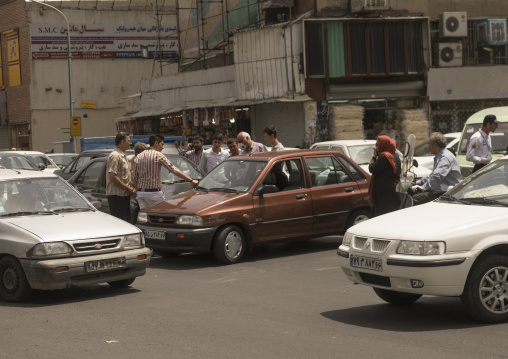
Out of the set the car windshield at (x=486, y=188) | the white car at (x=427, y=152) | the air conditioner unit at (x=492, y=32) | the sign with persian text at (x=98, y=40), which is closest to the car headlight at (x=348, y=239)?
the car windshield at (x=486, y=188)

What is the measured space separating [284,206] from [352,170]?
158 cm

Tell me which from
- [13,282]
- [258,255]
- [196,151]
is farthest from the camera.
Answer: [196,151]

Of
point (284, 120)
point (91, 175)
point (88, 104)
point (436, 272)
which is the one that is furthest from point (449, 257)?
point (88, 104)

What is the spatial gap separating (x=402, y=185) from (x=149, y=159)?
152 inches

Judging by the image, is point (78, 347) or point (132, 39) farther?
point (132, 39)

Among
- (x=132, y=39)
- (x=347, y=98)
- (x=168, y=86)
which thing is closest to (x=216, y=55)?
(x=168, y=86)

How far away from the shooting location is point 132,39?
5128 cm

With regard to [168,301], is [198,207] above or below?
above

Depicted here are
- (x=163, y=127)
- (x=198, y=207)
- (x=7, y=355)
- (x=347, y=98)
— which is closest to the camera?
(x=7, y=355)

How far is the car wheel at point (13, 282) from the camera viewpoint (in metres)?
8.91

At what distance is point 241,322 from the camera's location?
7.69 m

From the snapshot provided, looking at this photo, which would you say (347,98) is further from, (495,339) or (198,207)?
(495,339)

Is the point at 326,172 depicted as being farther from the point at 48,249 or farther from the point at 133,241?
the point at 48,249

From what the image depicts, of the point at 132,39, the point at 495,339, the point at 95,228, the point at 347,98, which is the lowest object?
the point at 495,339
